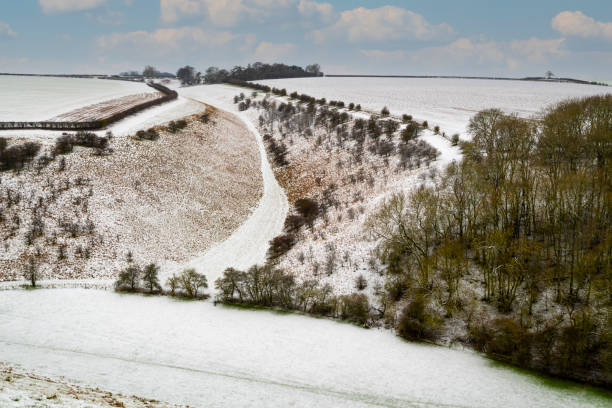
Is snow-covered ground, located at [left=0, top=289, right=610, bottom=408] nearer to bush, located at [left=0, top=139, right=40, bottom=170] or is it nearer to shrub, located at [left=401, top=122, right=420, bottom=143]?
bush, located at [left=0, top=139, right=40, bottom=170]

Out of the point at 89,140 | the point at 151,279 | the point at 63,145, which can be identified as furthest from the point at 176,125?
the point at 151,279

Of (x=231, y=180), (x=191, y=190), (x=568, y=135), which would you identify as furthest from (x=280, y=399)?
(x=231, y=180)

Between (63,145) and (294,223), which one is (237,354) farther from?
(63,145)

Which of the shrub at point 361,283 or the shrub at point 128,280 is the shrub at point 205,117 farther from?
the shrub at point 361,283

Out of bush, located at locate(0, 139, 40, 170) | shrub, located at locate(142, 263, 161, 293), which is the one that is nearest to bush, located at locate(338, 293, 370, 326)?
shrub, located at locate(142, 263, 161, 293)

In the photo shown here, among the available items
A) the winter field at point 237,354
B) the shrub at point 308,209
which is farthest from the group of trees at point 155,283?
the shrub at point 308,209
